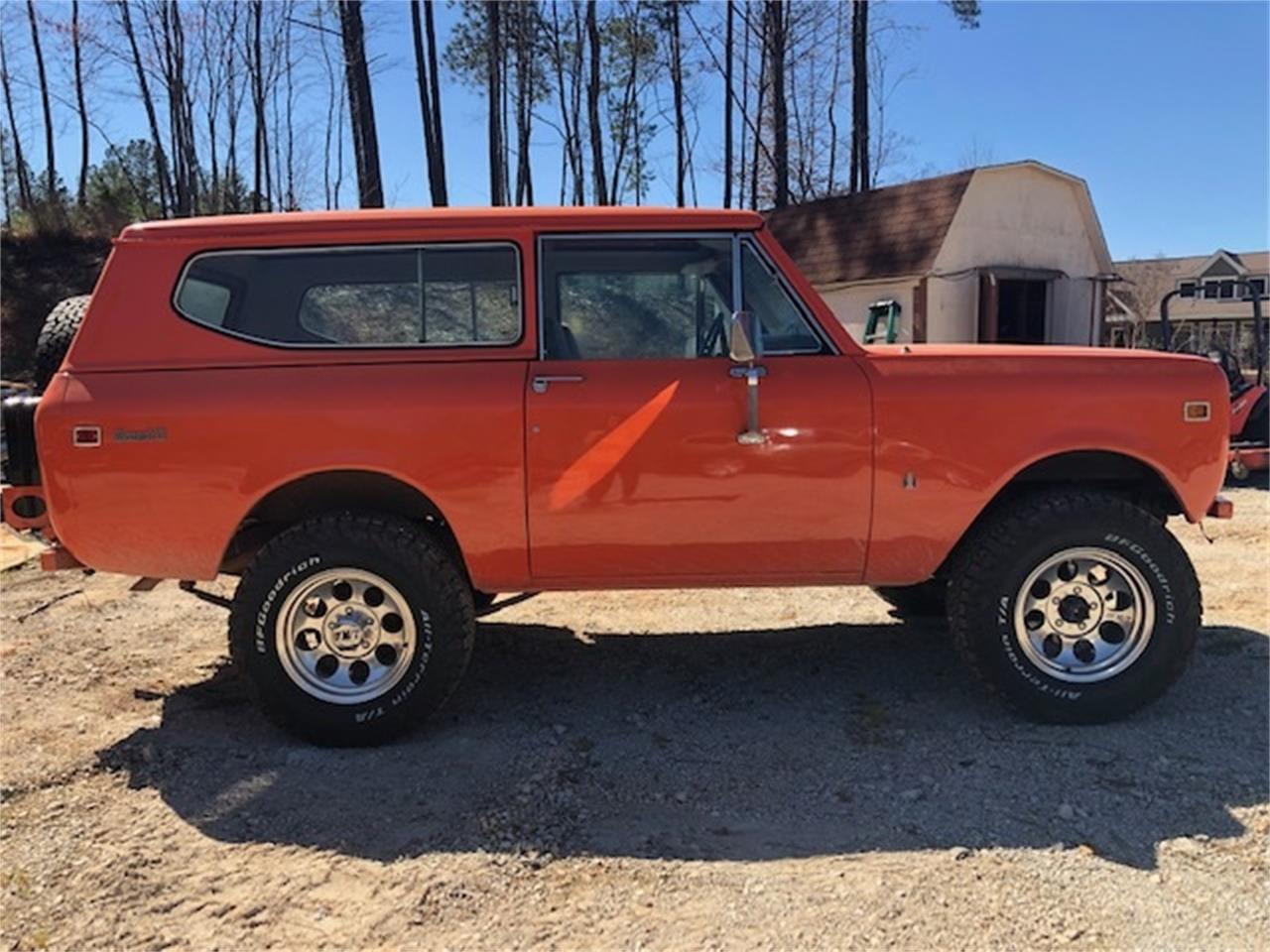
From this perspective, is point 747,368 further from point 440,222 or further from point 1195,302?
point 1195,302

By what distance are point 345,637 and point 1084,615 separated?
9.76ft

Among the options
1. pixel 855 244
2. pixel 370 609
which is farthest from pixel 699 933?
pixel 855 244

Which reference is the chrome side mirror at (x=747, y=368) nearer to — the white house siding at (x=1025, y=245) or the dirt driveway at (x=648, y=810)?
the dirt driveway at (x=648, y=810)

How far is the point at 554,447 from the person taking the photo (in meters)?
3.74

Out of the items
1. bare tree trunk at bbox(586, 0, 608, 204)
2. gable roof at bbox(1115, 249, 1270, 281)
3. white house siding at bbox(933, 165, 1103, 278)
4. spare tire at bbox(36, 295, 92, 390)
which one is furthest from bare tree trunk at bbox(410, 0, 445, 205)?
gable roof at bbox(1115, 249, 1270, 281)

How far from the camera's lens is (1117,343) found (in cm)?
2397

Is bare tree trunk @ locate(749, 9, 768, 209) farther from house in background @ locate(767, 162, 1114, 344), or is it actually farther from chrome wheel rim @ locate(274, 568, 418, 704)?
chrome wheel rim @ locate(274, 568, 418, 704)

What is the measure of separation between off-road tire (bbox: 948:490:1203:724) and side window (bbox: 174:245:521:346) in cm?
212

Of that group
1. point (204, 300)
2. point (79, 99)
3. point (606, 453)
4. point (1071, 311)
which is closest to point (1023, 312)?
point (1071, 311)

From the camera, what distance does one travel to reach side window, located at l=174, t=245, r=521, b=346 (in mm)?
3830

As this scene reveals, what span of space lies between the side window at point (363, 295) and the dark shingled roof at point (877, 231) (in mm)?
12927

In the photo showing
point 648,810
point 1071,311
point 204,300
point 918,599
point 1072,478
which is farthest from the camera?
point 1071,311

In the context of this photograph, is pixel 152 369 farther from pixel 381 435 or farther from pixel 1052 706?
pixel 1052 706

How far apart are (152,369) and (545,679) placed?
216cm
